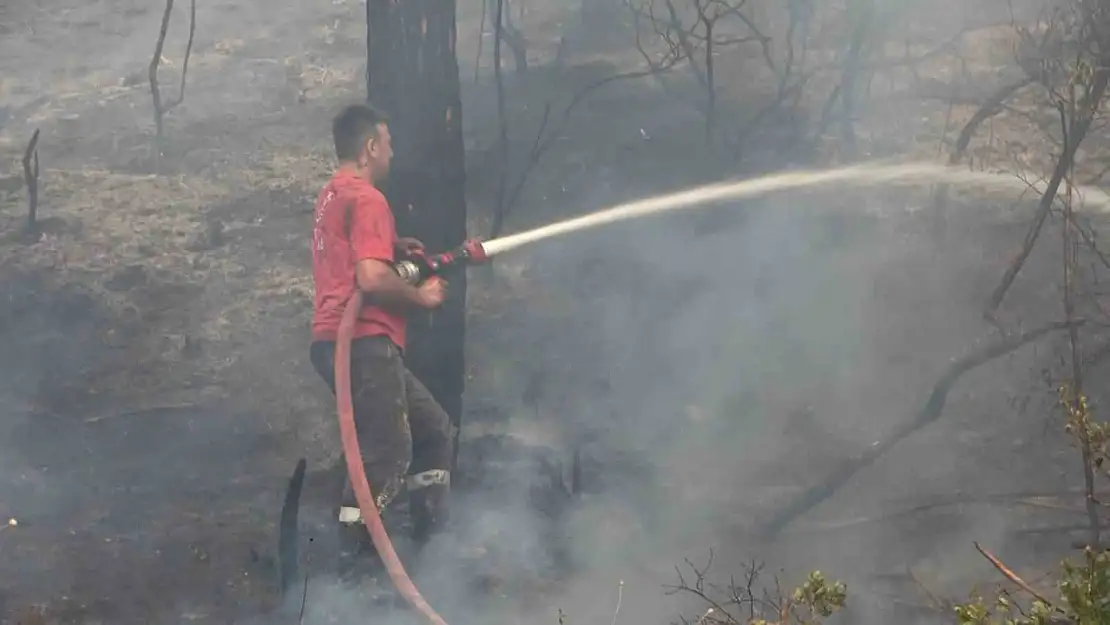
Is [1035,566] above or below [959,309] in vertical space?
below

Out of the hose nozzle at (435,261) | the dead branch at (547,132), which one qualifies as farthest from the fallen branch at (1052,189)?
the hose nozzle at (435,261)

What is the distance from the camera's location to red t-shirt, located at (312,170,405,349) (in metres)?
4.30

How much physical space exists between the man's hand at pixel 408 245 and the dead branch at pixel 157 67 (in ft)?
4.18

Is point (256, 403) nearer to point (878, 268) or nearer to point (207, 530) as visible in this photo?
point (207, 530)

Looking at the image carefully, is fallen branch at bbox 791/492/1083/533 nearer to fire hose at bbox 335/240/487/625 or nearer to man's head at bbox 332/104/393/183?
fire hose at bbox 335/240/487/625

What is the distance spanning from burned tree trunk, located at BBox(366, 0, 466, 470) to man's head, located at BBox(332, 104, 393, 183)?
37 millimetres

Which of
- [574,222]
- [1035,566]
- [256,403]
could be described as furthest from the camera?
[574,222]

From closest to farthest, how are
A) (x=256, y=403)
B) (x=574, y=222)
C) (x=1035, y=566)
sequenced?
(x=1035, y=566) → (x=256, y=403) → (x=574, y=222)

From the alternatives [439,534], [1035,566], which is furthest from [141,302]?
[1035,566]

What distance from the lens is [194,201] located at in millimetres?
4727

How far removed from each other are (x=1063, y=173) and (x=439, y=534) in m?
2.89

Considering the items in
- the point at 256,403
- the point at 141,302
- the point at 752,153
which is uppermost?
the point at 752,153

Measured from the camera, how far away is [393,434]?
4352 millimetres

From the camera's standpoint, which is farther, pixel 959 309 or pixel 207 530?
pixel 959 309
